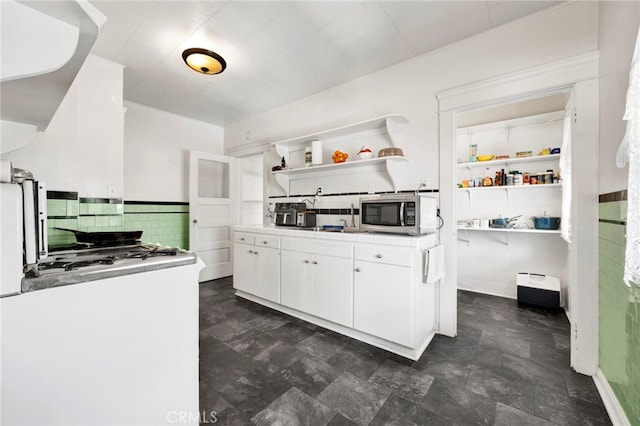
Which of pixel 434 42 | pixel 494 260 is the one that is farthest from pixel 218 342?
pixel 494 260

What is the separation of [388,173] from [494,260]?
210 cm

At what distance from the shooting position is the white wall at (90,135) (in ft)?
6.67

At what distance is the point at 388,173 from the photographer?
2637 millimetres

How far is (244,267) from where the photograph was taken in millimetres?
3227

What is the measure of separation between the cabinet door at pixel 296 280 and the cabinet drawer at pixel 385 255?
22.3 inches

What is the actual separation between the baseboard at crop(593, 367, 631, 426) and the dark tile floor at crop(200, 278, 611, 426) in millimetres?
36

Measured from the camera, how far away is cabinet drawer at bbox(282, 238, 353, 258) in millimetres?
2297

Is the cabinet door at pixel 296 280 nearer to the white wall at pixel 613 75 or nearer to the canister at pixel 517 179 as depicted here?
the white wall at pixel 613 75

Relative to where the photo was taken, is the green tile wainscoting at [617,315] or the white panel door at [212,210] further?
the white panel door at [212,210]

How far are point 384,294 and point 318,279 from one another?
0.67m

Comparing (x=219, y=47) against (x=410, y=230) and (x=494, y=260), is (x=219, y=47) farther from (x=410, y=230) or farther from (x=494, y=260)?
(x=494, y=260)

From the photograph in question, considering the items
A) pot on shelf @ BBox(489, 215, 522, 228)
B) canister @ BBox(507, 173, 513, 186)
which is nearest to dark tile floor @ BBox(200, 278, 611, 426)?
pot on shelf @ BBox(489, 215, 522, 228)

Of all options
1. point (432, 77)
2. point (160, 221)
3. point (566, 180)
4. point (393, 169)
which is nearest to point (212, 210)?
point (160, 221)

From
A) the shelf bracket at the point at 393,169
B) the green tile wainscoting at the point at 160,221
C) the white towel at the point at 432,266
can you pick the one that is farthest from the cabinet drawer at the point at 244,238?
the white towel at the point at 432,266
